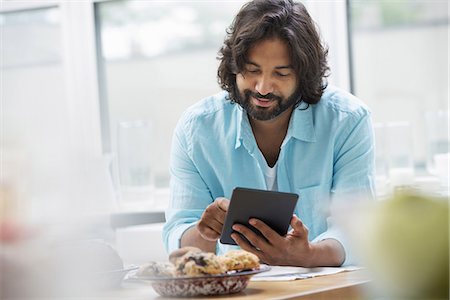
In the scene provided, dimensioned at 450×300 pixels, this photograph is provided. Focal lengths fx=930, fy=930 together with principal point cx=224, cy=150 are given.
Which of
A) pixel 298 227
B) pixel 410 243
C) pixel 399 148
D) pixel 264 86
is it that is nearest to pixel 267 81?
pixel 264 86

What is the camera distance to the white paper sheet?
1865 millimetres

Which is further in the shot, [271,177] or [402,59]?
[402,59]

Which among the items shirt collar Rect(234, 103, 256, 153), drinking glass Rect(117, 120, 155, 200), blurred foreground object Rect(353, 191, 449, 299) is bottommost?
drinking glass Rect(117, 120, 155, 200)

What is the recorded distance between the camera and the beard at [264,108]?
101 inches

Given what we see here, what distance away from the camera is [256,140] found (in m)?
2.66

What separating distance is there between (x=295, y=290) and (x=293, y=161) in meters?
0.99

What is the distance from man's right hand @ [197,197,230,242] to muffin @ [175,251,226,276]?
22.3 inches

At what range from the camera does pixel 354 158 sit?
2.58m

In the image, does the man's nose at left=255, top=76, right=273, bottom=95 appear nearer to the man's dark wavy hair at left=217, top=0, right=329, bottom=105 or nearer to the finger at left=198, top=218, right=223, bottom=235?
the man's dark wavy hair at left=217, top=0, right=329, bottom=105

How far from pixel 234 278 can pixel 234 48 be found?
3.76 ft

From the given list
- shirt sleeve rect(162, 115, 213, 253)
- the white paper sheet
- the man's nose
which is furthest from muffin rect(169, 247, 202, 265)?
the man's nose

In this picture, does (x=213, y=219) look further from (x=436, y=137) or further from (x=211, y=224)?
(x=436, y=137)

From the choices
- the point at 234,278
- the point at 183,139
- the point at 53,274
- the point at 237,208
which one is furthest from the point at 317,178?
the point at 53,274

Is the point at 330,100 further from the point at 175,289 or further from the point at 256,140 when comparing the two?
the point at 175,289
